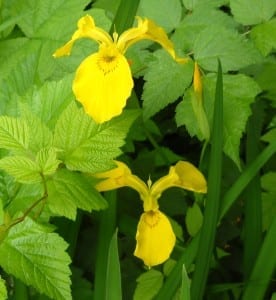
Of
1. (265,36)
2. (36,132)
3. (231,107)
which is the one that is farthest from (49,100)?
(265,36)

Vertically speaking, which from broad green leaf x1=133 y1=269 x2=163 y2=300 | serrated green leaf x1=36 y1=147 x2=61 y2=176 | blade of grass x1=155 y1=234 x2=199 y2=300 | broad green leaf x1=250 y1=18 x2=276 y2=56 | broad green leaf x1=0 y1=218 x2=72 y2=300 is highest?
broad green leaf x1=250 y1=18 x2=276 y2=56

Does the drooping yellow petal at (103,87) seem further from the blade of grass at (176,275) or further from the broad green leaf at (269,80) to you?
the broad green leaf at (269,80)

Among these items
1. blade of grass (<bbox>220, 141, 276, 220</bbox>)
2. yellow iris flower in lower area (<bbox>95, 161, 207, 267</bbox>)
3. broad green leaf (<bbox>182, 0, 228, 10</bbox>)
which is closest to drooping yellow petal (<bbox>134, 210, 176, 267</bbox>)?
yellow iris flower in lower area (<bbox>95, 161, 207, 267</bbox>)

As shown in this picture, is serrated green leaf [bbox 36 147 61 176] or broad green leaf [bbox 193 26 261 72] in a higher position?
Answer: broad green leaf [bbox 193 26 261 72]

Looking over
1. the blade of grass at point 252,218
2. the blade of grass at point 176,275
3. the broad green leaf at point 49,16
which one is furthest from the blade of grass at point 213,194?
the broad green leaf at point 49,16

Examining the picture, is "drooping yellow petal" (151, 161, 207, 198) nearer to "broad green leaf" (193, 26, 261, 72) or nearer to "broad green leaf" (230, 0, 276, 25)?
"broad green leaf" (193, 26, 261, 72)

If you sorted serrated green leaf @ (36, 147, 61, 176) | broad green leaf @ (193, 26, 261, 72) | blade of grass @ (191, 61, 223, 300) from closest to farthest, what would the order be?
1. serrated green leaf @ (36, 147, 61, 176)
2. blade of grass @ (191, 61, 223, 300)
3. broad green leaf @ (193, 26, 261, 72)

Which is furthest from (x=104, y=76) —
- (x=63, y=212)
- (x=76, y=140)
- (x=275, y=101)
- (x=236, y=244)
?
(x=236, y=244)
